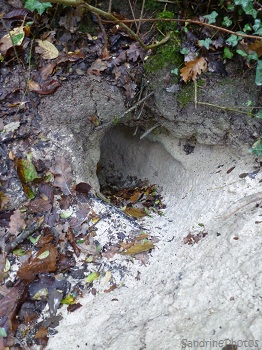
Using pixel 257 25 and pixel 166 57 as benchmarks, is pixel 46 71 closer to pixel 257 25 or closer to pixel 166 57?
pixel 166 57

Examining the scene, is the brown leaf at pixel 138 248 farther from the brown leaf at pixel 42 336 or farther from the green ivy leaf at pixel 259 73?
the green ivy leaf at pixel 259 73

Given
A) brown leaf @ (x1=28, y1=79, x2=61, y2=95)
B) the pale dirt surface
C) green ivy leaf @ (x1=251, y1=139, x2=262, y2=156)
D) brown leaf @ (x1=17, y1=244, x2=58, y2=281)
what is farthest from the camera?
brown leaf @ (x1=28, y1=79, x2=61, y2=95)

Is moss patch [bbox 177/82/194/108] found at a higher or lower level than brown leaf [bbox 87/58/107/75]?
lower

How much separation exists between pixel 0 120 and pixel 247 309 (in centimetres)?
250

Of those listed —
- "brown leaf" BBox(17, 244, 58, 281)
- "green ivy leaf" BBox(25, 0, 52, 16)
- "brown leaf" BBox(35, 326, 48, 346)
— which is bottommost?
"brown leaf" BBox(35, 326, 48, 346)

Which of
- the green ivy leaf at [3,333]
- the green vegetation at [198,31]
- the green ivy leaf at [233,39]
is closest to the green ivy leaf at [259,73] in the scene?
the green vegetation at [198,31]

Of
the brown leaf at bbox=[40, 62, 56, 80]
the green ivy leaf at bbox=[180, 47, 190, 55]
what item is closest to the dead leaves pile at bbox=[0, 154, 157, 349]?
the brown leaf at bbox=[40, 62, 56, 80]

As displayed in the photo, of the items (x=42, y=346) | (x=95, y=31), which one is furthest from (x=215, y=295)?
(x=95, y=31)

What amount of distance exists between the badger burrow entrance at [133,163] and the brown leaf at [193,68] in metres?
1.07

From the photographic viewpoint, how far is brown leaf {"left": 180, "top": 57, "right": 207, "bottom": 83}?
3086mm

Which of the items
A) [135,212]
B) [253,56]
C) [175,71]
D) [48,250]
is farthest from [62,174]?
[253,56]

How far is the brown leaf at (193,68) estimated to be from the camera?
10.1ft

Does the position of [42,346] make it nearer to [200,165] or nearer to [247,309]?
[247,309]

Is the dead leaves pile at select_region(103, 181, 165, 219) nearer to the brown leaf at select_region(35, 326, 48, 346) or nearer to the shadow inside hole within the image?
the shadow inside hole
